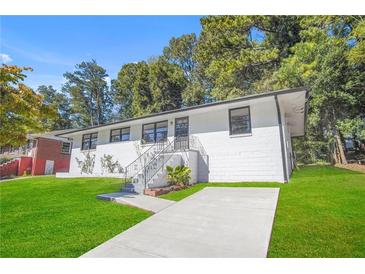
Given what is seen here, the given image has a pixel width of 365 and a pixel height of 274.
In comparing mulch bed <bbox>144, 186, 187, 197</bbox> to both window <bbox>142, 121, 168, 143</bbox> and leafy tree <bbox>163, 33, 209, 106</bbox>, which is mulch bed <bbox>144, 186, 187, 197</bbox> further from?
leafy tree <bbox>163, 33, 209, 106</bbox>

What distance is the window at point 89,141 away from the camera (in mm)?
15805

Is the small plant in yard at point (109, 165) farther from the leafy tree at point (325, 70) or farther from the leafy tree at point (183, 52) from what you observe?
the leafy tree at point (183, 52)

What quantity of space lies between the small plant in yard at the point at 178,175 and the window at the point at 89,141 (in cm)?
885

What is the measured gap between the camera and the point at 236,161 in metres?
9.62

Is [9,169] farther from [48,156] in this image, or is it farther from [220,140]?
[220,140]

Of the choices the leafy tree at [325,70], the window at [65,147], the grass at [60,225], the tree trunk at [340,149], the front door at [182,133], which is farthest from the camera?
the window at [65,147]

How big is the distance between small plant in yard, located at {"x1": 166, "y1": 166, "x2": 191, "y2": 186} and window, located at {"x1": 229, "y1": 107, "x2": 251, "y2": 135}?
287cm

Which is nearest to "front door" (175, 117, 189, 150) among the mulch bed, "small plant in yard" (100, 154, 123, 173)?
the mulch bed

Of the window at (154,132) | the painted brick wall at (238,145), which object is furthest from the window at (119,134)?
the painted brick wall at (238,145)

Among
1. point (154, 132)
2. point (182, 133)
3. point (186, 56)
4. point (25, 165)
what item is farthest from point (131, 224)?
point (186, 56)
